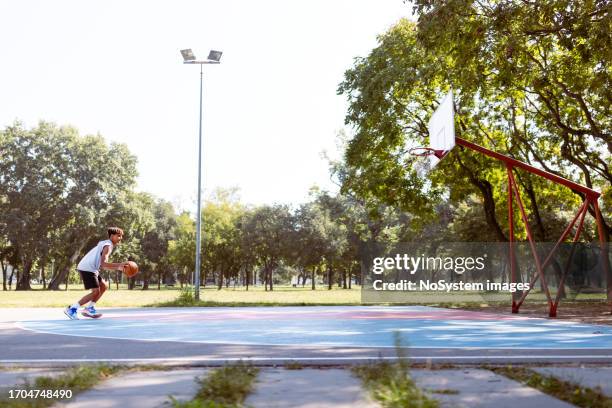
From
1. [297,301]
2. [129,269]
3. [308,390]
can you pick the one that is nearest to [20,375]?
[308,390]

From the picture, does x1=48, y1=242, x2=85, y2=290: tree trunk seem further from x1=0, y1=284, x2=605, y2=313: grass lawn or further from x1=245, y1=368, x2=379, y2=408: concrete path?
x1=245, y1=368, x2=379, y2=408: concrete path

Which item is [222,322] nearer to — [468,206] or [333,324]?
[333,324]

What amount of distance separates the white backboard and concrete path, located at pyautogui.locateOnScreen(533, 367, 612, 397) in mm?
9909

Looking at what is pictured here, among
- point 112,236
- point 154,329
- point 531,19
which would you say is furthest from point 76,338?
point 531,19

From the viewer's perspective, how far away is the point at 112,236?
1270 centimetres

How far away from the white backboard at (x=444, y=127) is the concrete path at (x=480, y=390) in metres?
10.4

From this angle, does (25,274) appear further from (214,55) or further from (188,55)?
(214,55)

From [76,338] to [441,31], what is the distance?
8.77 m

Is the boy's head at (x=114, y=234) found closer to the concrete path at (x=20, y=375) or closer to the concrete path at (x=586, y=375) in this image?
the concrete path at (x=20, y=375)

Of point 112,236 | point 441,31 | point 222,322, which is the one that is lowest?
point 222,322

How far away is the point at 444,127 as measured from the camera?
53.0ft

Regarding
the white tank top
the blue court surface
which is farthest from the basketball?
the blue court surface

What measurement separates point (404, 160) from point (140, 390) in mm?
20737

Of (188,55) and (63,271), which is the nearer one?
(188,55)
